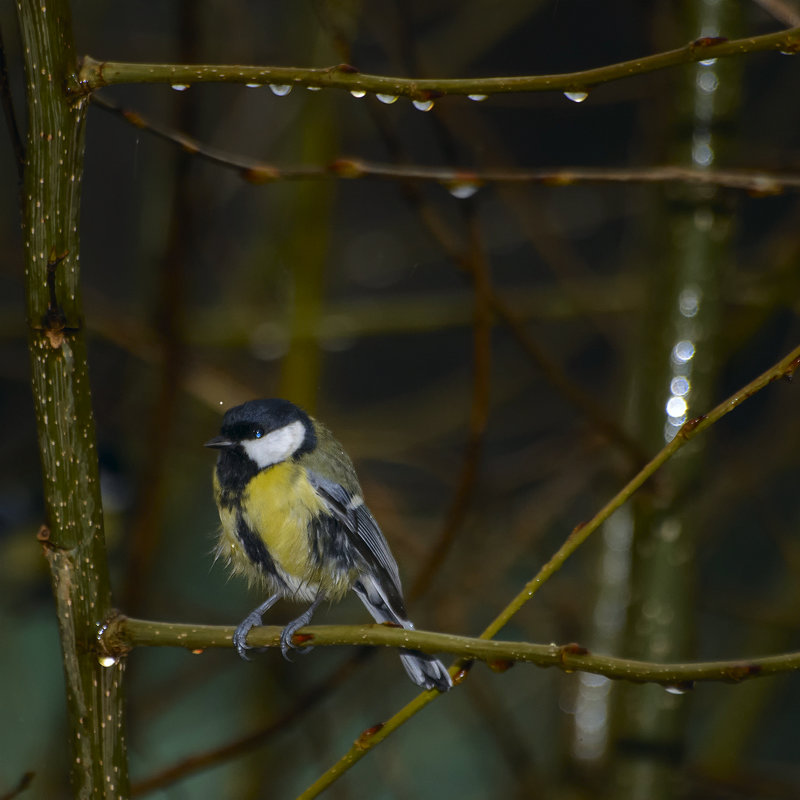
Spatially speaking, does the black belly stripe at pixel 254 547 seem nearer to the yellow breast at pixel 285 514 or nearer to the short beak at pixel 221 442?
the yellow breast at pixel 285 514

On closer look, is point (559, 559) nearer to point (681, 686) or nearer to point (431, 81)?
point (681, 686)

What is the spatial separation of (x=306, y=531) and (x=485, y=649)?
0.28 m

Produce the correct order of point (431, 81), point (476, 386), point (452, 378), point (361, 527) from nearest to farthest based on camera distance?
point (431, 81) → point (361, 527) → point (476, 386) → point (452, 378)

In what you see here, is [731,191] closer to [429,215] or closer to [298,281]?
[429,215]

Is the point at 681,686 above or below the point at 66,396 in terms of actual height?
below

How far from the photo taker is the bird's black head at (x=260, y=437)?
0.62m

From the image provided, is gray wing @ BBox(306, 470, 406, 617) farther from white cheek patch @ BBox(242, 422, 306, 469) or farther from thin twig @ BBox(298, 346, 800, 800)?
thin twig @ BBox(298, 346, 800, 800)

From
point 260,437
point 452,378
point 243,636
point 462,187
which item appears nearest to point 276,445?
point 260,437

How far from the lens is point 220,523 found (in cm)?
80

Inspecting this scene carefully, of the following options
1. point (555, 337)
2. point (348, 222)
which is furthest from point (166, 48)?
point (555, 337)

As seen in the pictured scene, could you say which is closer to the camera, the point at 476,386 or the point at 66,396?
the point at 66,396

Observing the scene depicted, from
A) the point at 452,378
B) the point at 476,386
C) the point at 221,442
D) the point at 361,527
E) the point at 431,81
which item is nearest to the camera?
the point at 431,81

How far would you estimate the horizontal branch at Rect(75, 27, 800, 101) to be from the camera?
20.2 inches

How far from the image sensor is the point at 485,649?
0.54m
